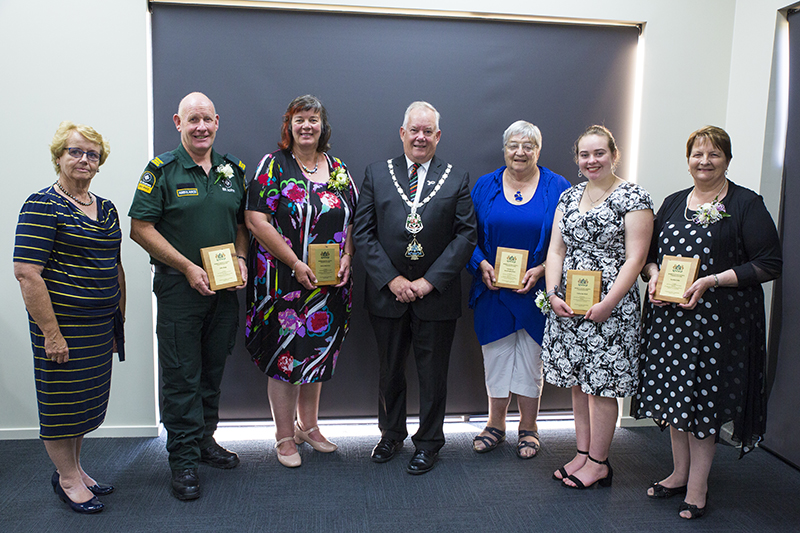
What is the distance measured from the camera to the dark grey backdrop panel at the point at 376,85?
3004 millimetres

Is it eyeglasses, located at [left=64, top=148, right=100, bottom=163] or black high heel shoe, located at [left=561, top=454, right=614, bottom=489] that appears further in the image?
black high heel shoe, located at [left=561, top=454, right=614, bottom=489]

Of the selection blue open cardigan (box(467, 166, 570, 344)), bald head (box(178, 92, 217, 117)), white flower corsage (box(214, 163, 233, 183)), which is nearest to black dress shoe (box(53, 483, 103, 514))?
white flower corsage (box(214, 163, 233, 183))

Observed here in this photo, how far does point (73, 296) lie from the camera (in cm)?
214

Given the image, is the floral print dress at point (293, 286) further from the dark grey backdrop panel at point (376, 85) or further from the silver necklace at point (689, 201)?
the silver necklace at point (689, 201)

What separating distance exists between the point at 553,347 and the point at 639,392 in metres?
0.42

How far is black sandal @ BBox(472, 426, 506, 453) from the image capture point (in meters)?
2.96

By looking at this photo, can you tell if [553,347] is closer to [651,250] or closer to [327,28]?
[651,250]

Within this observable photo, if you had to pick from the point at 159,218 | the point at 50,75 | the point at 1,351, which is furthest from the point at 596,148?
the point at 1,351

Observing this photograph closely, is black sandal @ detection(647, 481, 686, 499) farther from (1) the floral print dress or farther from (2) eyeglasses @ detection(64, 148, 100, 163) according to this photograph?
(2) eyeglasses @ detection(64, 148, 100, 163)

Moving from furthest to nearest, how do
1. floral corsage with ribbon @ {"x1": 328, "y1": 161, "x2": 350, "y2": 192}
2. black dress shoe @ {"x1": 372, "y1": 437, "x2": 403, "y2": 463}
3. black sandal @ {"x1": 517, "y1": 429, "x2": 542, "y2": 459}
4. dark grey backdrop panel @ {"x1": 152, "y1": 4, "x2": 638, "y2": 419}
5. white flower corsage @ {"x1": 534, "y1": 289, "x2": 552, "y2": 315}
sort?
1. dark grey backdrop panel @ {"x1": 152, "y1": 4, "x2": 638, "y2": 419}
2. black sandal @ {"x1": 517, "y1": 429, "x2": 542, "y2": 459}
3. black dress shoe @ {"x1": 372, "y1": 437, "x2": 403, "y2": 463}
4. floral corsage with ribbon @ {"x1": 328, "y1": 161, "x2": 350, "y2": 192}
5. white flower corsage @ {"x1": 534, "y1": 289, "x2": 552, "y2": 315}

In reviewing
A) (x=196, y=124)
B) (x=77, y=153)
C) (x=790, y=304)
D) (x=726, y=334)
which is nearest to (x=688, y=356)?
(x=726, y=334)

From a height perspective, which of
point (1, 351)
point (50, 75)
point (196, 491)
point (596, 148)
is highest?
point (50, 75)

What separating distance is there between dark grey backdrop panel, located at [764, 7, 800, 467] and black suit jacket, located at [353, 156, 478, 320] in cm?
181

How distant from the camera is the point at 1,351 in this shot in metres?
2.99
